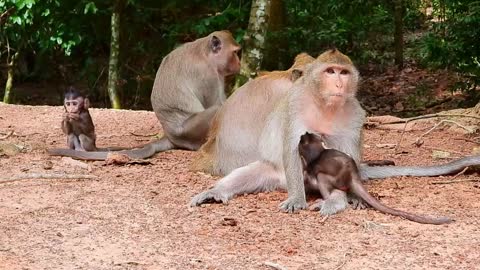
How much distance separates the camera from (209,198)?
19.4 feet

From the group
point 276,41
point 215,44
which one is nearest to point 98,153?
point 215,44

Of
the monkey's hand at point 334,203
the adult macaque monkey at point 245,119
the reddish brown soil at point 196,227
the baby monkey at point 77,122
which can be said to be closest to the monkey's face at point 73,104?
the baby monkey at point 77,122

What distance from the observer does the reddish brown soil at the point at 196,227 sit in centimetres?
461

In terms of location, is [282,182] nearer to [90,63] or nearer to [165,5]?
[165,5]

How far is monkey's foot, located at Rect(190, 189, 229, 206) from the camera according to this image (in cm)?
585

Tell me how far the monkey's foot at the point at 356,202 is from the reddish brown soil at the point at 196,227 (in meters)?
0.10

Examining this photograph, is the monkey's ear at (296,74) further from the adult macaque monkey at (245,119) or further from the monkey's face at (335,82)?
the monkey's face at (335,82)

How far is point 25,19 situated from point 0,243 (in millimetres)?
Answer: 7374

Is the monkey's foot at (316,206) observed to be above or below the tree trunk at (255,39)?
below

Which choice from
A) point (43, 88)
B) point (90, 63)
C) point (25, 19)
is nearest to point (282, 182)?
point (25, 19)

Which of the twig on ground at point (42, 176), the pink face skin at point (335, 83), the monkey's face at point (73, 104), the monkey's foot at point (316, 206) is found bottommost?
the monkey's foot at point (316, 206)

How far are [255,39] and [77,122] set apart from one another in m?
2.59

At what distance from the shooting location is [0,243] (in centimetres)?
488

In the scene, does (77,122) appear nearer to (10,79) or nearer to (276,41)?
(276,41)
